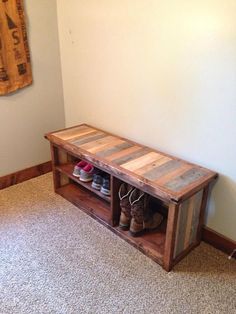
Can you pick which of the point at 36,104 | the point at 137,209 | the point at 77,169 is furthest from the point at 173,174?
the point at 36,104

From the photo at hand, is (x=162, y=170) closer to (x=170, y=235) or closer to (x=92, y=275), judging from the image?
(x=170, y=235)

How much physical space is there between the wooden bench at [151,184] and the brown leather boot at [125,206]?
0.04 m

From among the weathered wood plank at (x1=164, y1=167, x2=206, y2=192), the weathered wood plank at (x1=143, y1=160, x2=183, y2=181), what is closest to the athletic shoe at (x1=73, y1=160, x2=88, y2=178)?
the weathered wood plank at (x1=143, y1=160, x2=183, y2=181)

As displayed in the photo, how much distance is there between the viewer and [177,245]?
1.61 metres

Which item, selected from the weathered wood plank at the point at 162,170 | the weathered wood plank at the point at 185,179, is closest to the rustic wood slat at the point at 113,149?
the weathered wood plank at the point at 162,170

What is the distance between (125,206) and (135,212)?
7 cm

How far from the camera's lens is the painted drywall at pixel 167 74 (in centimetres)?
148

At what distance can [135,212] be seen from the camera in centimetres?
173

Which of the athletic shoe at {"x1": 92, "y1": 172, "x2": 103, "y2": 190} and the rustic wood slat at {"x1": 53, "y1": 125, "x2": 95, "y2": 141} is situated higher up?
the rustic wood slat at {"x1": 53, "y1": 125, "x2": 95, "y2": 141}

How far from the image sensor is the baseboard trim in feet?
5.58

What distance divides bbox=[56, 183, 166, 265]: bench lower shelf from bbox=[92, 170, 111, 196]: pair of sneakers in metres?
0.17

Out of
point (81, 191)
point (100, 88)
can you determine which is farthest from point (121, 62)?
point (81, 191)

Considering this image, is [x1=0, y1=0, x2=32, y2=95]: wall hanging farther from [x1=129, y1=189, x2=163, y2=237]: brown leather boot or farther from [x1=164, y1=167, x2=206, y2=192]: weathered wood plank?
[x1=164, y1=167, x2=206, y2=192]: weathered wood plank

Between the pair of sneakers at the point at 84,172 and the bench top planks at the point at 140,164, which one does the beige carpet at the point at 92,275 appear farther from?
the bench top planks at the point at 140,164
